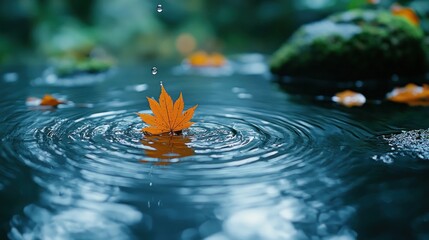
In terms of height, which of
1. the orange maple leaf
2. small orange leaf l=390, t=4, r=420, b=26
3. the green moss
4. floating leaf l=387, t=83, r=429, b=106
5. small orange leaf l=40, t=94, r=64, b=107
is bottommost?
the orange maple leaf

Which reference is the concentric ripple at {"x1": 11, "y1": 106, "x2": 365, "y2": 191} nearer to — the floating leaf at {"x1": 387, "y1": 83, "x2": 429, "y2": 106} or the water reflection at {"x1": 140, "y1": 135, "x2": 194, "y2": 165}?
the water reflection at {"x1": 140, "y1": 135, "x2": 194, "y2": 165}

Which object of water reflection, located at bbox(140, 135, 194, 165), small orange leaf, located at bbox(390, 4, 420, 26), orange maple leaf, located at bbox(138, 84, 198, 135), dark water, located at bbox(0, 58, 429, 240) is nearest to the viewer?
dark water, located at bbox(0, 58, 429, 240)

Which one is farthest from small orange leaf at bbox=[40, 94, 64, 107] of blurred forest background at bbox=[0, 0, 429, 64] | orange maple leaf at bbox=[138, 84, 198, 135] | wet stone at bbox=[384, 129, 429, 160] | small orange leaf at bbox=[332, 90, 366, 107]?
blurred forest background at bbox=[0, 0, 429, 64]

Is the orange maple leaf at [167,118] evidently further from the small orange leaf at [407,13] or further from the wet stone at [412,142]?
the small orange leaf at [407,13]

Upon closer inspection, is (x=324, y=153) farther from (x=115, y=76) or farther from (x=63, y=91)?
(x=115, y=76)

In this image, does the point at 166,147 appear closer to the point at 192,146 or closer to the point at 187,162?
the point at 192,146

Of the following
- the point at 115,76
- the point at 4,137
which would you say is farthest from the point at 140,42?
the point at 4,137

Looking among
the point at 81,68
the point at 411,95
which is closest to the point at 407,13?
the point at 411,95

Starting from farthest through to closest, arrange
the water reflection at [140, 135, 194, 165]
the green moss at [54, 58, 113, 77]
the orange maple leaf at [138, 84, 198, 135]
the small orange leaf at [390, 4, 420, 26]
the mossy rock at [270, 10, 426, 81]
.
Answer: the small orange leaf at [390, 4, 420, 26] < the green moss at [54, 58, 113, 77] < the mossy rock at [270, 10, 426, 81] < the orange maple leaf at [138, 84, 198, 135] < the water reflection at [140, 135, 194, 165]
